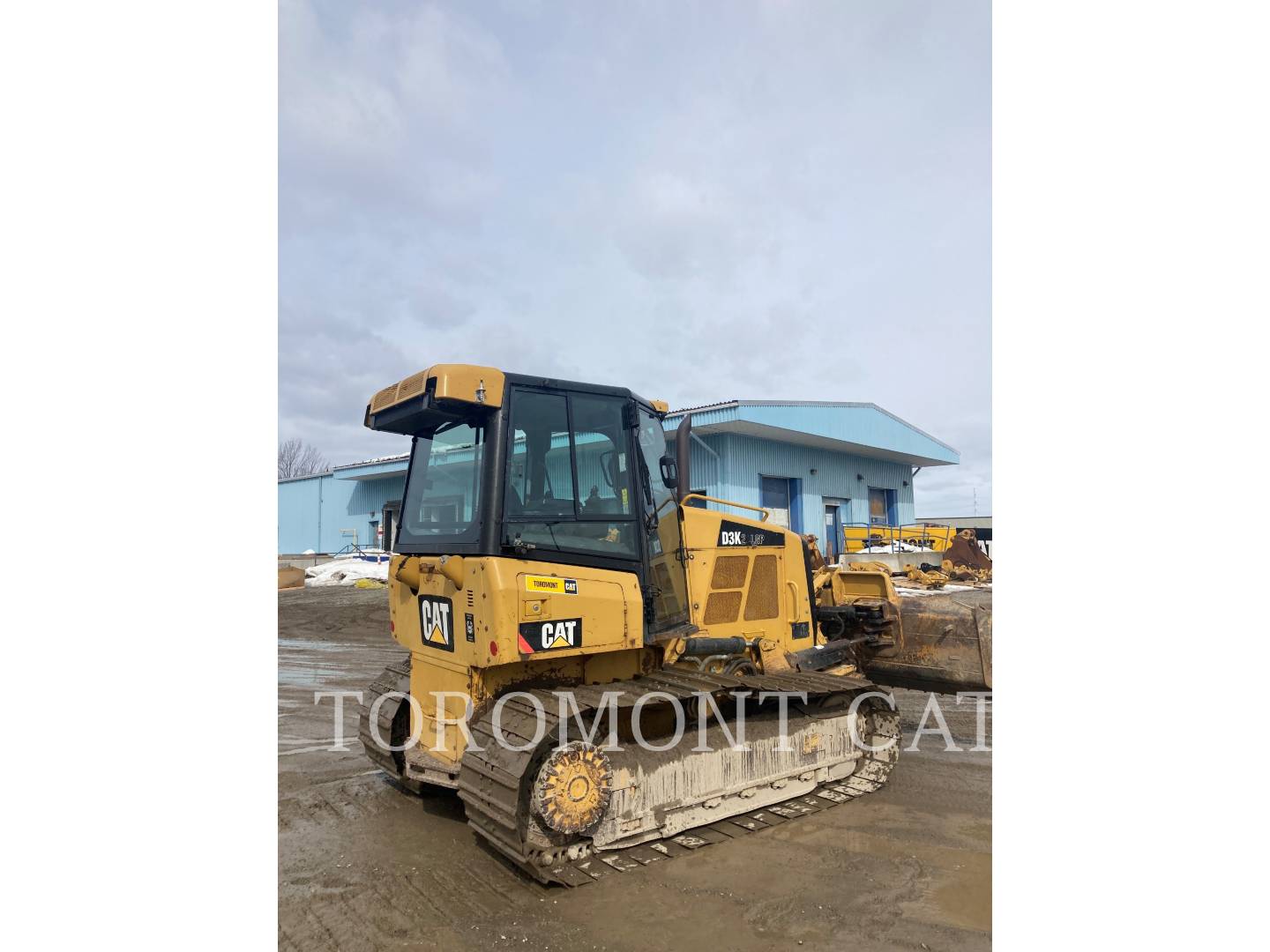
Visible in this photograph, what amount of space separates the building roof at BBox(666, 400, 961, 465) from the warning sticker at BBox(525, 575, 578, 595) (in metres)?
13.2

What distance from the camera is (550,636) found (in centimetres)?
435

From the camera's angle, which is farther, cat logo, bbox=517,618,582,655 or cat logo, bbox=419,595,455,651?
cat logo, bbox=419,595,455,651

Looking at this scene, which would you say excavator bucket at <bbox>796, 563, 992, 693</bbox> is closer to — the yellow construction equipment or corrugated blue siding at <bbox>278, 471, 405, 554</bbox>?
the yellow construction equipment

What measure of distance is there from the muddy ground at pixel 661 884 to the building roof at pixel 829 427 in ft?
42.2

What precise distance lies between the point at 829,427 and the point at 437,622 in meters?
18.1

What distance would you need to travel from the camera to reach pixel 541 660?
4664mm

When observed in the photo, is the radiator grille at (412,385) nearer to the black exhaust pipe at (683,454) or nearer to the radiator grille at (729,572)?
the black exhaust pipe at (683,454)

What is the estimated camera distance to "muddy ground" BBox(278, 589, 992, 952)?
359 centimetres

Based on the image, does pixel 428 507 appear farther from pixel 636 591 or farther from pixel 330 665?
pixel 330 665

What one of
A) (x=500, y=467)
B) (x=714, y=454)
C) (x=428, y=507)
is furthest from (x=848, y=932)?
(x=714, y=454)

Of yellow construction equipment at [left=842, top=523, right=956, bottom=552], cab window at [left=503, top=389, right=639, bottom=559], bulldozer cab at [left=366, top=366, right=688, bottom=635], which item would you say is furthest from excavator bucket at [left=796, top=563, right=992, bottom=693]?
yellow construction equipment at [left=842, top=523, right=956, bottom=552]

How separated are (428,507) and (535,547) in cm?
108

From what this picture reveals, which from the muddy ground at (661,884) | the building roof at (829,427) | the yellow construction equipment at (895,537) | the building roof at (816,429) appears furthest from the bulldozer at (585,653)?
the yellow construction equipment at (895,537)

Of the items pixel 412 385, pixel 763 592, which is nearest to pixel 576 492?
pixel 412 385
